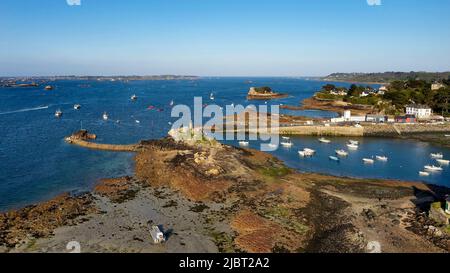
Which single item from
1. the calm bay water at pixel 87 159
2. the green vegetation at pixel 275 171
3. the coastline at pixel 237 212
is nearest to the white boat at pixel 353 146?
the calm bay water at pixel 87 159

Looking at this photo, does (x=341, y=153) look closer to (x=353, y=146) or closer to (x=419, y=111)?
(x=353, y=146)

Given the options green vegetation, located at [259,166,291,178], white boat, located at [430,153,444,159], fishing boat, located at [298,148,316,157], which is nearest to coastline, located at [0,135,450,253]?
green vegetation, located at [259,166,291,178]

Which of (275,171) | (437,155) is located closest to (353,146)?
(437,155)

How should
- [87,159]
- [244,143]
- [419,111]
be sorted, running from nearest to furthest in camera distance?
[87,159]
[244,143]
[419,111]

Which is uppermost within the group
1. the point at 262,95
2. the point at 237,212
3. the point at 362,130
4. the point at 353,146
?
the point at 262,95

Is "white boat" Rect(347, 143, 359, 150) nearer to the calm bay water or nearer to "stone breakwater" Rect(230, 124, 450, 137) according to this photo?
the calm bay water

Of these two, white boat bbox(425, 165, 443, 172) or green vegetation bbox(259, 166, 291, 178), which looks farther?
white boat bbox(425, 165, 443, 172)

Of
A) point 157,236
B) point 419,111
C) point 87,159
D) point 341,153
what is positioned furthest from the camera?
point 419,111

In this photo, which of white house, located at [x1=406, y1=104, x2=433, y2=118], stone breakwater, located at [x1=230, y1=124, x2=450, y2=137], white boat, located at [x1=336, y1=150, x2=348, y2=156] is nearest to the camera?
white boat, located at [x1=336, y1=150, x2=348, y2=156]
